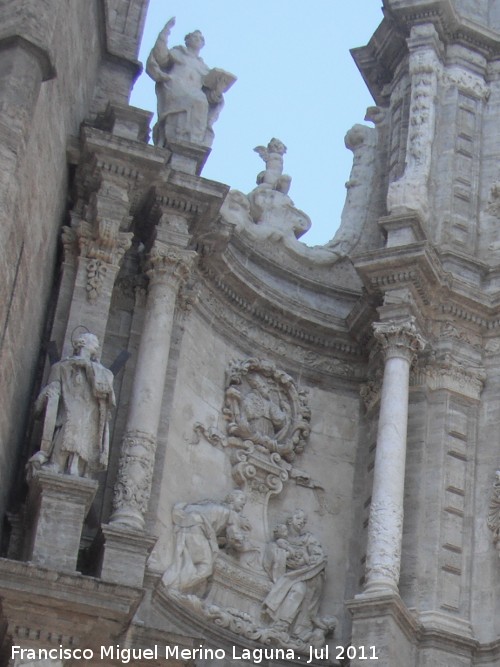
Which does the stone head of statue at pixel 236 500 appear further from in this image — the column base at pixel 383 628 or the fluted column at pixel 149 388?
the column base at pixel 383 628

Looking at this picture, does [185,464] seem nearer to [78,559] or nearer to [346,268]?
[78,559]

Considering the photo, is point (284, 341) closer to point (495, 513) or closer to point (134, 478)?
point (495, 513)

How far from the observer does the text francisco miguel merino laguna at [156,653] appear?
38.7ft

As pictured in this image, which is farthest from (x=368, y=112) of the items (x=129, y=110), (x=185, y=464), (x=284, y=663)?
(x=284, y=663)

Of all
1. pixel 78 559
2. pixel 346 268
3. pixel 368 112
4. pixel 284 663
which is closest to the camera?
pixel 78 559

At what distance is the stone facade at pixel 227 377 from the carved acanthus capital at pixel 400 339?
2cm

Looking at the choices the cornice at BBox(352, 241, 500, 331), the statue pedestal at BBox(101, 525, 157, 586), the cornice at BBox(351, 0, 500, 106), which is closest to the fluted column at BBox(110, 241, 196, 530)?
the statue pedestal at BBox(101, 525, 157, 586)

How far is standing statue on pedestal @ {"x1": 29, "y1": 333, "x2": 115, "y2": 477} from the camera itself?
41.7 feet

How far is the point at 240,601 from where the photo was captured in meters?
14.1

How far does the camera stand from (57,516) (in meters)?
12.4

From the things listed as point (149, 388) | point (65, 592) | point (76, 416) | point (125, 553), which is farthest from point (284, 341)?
point (65, 592)

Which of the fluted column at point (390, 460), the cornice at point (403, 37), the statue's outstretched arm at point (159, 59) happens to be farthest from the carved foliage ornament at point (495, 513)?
the cornice at point (403, 37)

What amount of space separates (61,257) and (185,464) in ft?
6.57

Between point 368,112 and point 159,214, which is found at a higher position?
point 368,112
